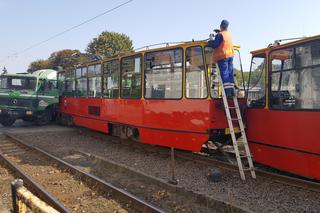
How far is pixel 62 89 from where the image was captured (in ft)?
54.8

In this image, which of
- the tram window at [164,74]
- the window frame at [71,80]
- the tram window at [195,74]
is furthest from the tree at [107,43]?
the tram window at [195,74]

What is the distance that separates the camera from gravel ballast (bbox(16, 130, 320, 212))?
218 inches

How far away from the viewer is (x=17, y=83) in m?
17.0

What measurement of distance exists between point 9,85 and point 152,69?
34.3ft

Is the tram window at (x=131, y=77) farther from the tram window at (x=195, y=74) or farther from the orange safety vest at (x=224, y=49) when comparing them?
the orange safety vest at (x=224, y=49)

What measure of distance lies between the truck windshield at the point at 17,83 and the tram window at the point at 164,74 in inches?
386

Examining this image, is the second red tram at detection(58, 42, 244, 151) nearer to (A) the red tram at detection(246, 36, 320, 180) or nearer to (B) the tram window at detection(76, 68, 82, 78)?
(A) the red tram at detection(246, 36, 320, 180)

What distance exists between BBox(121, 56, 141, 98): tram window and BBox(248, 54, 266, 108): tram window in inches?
126

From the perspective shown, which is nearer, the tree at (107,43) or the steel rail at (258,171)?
the steel rail at (258,171)

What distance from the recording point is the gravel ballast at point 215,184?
5.54 metres

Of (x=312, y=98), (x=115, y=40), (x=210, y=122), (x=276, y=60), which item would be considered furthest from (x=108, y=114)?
(x=115, y=40)

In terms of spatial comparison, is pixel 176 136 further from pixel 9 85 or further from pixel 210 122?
pixel 9 85

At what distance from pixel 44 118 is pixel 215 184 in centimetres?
1295

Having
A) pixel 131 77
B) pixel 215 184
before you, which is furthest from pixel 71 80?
pixel 215 184
